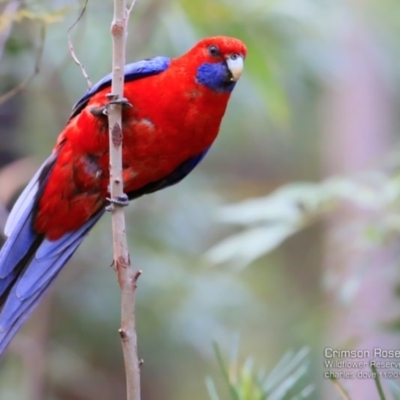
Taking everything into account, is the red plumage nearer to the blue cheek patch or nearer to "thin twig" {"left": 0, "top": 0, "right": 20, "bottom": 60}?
the blue cheek patch

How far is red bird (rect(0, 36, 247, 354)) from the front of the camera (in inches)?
106

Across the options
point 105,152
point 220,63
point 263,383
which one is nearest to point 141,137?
point 105,152

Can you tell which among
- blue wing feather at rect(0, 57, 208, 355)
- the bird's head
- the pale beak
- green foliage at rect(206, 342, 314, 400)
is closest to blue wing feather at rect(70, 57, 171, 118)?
blue wing feather at rect(0, 57, 208, 355)

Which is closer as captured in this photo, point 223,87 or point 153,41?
point 223,87

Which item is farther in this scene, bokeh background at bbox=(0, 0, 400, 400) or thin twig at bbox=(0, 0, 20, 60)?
bokeh background at bbox=(0, 0, 400, 400)

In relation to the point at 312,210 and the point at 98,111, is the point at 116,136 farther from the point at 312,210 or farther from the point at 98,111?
the point at 312,210

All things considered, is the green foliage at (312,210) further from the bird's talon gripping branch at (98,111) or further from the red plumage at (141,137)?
the bird's talon gripping branch at (98,111)

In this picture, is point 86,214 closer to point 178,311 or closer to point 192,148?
point 192,148

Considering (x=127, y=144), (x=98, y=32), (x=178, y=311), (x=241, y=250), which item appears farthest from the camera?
(x=178, y=311)

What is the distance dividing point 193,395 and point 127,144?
3.47 meters

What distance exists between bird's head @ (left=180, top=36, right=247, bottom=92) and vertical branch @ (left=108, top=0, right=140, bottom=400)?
2.15ft

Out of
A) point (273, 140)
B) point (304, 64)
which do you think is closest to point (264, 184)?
→ point (273, 140)

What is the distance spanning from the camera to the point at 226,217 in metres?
3.30

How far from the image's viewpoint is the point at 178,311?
433 cm
